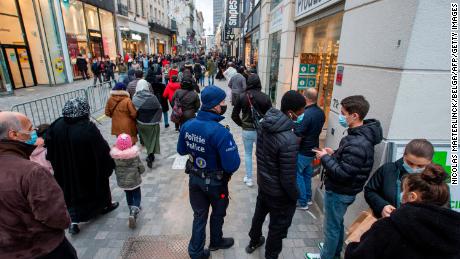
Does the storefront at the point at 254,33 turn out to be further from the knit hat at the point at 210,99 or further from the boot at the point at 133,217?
the boot at the point at 133,217

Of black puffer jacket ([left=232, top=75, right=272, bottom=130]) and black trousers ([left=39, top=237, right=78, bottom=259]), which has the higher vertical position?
black puffer jacket ([left=232, top=75, right=272, bottom=130])

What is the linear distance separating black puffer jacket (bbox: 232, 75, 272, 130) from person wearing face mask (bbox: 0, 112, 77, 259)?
3100 mm

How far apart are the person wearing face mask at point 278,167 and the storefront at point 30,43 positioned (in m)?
16.5

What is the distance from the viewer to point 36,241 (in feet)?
6.54

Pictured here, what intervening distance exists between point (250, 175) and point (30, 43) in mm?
17161

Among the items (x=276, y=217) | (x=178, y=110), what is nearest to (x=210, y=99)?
(x=276, y=217)

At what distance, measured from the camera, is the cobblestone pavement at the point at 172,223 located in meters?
3.30

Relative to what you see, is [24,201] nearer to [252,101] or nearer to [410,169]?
[410,169]

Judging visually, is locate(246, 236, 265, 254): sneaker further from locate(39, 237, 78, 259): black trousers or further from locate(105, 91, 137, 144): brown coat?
locate(105, 91, 137, 144): brown coat

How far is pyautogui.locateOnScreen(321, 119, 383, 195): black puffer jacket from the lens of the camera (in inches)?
94.0

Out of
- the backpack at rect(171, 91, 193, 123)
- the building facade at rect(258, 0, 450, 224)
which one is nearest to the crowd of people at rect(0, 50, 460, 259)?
the building facade at rect(258, 0, 450, 224)

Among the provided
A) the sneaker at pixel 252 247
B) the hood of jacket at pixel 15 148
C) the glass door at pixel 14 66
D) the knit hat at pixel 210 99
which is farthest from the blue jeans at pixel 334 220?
the glass door at pixel 14 66

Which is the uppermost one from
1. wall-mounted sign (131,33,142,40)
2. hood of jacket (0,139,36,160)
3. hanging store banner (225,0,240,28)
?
hanging store banner (225,0,240,28)

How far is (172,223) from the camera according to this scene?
3.81 meters
